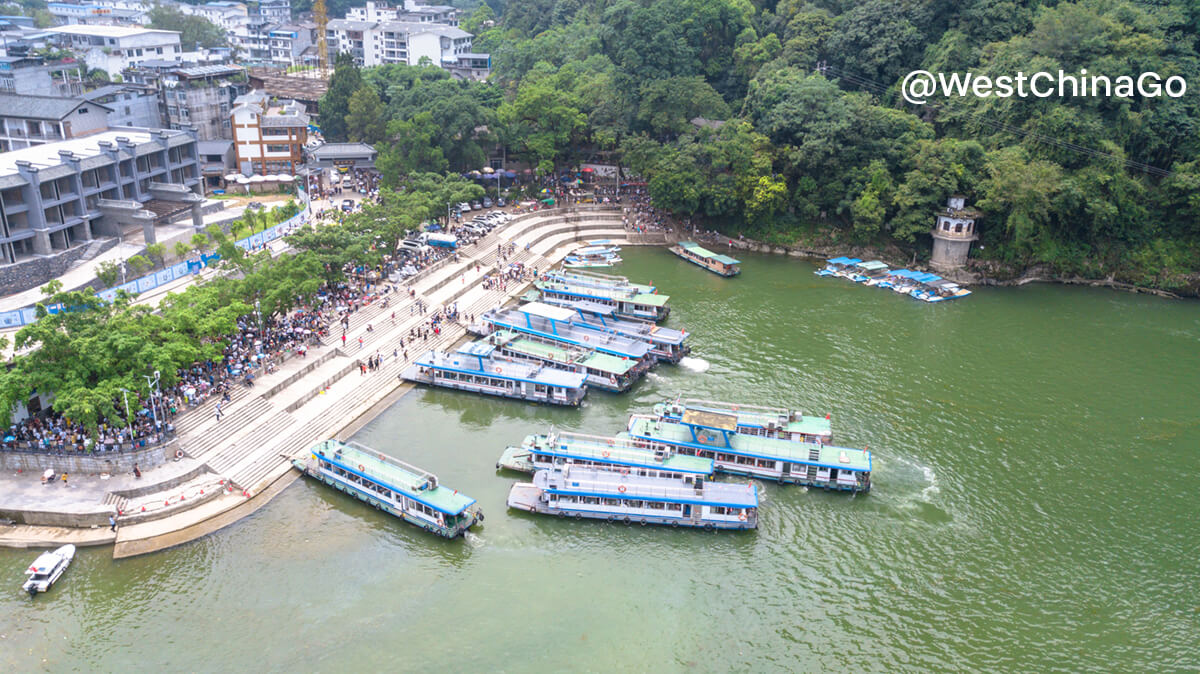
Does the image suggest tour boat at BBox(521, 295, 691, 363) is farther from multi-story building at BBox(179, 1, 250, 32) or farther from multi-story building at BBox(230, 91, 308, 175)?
multi-story building at BBox(179, 1, 250, 32)

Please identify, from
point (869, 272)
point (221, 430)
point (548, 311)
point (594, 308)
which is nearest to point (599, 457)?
point (548, 311)

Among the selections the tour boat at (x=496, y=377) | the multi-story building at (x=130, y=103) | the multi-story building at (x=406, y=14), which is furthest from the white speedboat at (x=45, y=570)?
the multi-story building at (x=406, y=14)

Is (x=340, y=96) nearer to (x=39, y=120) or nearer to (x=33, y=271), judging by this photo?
(x=39, y=120)

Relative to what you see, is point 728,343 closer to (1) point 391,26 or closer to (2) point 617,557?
(2) point 617,557

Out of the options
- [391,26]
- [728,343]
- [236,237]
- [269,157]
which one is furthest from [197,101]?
[728,343]

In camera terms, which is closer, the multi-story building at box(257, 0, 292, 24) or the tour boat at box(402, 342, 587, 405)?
the tour boat at box(402, 342, 587, 405)

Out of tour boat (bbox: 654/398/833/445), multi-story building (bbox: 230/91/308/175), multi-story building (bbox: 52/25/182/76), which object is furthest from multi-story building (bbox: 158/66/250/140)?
tour boat (bbox: 654/398/833/445)
